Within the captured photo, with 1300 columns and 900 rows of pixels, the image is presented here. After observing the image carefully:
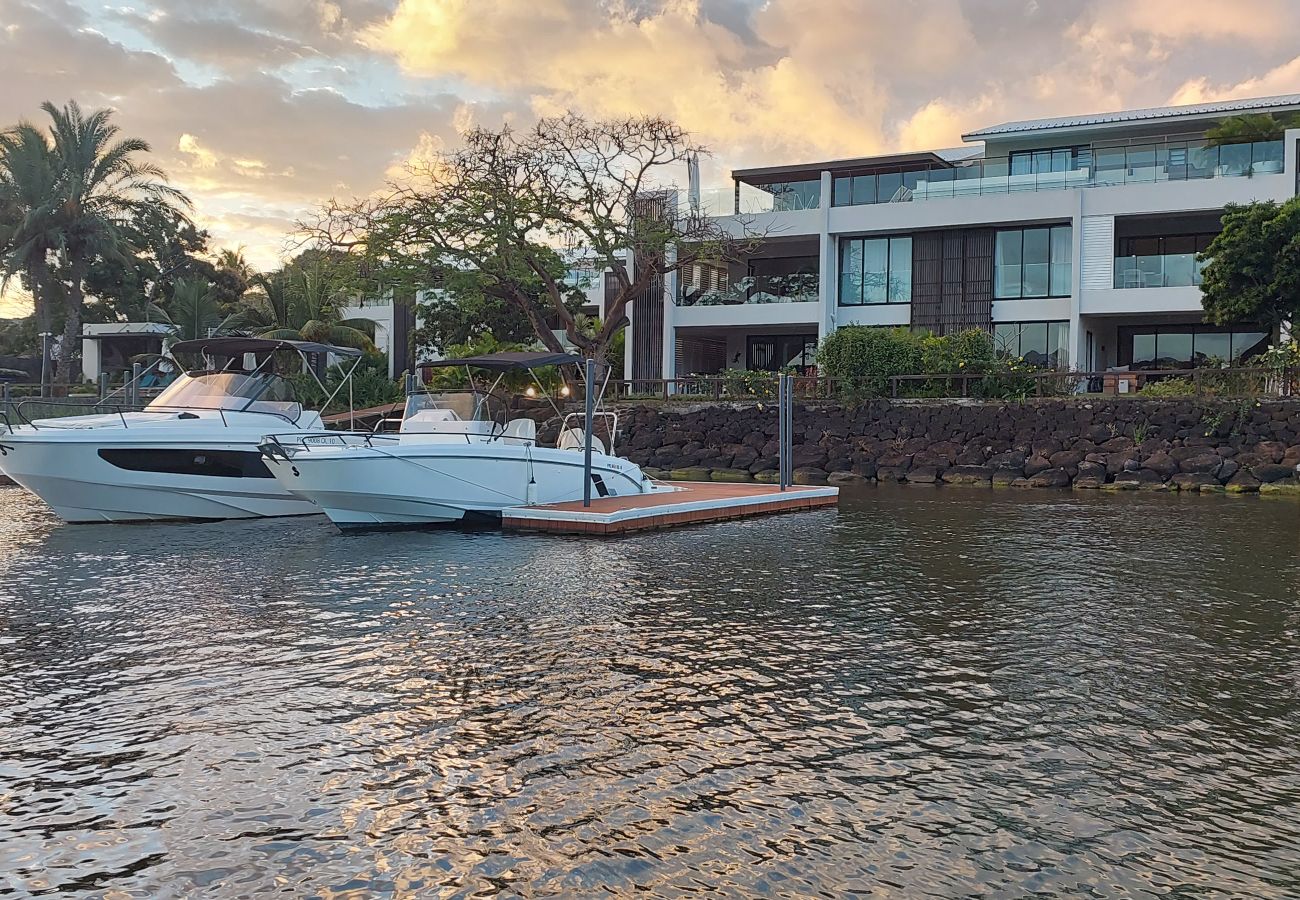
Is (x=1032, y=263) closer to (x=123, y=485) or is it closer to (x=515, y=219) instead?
(x=515, y=219)

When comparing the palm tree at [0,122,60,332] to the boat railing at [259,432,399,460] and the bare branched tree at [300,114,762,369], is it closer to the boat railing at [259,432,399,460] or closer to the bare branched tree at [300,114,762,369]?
the bare branched tree at [300,114,762,369]

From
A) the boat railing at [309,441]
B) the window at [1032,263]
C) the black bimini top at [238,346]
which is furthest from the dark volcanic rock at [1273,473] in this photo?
the black bimini top at [238,346]

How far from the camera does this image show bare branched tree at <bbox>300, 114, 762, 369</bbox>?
30016mm

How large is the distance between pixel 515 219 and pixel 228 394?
47.9 feet

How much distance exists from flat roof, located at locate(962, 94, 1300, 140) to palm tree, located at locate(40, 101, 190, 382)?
3027 centimetres

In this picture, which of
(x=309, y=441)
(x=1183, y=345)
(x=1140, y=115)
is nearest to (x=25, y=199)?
(x=309, y=441)

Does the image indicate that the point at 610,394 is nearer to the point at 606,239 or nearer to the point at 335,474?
the point at 606,239

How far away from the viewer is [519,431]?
1650cm

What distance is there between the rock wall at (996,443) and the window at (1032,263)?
215 inches

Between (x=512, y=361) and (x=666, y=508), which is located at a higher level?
(x=512, y=361)

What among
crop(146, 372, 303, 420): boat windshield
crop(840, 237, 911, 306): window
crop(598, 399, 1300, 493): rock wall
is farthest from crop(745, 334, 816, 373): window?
crop(146, 372, 303, 420): boat windshield

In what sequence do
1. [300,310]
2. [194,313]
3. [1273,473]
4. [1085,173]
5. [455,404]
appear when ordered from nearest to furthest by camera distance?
[455,404] → [1273,473] → [1085,173] → [300,310] → [194,313]

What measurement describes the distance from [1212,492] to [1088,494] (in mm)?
2852

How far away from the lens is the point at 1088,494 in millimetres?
23844
